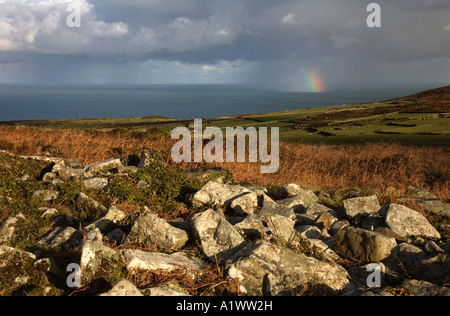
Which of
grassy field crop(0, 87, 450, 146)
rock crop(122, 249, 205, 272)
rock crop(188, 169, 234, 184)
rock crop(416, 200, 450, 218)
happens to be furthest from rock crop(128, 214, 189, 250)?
grassy field crop(0, 87, 450, 146)

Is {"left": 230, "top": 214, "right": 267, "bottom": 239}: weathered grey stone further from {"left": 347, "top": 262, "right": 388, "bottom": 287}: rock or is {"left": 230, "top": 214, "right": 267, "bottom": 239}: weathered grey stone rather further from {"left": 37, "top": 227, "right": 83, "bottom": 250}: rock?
{"left": 37, "top": 227, "right": 83, "bottom": 250}: rock

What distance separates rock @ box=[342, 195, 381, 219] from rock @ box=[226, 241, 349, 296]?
10.2 feet

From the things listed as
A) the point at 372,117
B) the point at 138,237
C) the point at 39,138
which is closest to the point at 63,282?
Result: the point at 138,237

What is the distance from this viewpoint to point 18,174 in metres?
8.98

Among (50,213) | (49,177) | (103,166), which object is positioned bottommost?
(50,213)

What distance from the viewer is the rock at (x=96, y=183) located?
26.9 ft

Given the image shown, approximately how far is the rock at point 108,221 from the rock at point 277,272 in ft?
7.97

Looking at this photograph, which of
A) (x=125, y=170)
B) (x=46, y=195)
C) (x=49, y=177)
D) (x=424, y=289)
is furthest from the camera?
(x=125, y=170)

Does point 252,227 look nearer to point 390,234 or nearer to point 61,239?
point 390,234

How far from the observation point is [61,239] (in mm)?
5352

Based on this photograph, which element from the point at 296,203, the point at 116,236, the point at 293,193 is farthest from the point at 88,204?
the point at 293,193

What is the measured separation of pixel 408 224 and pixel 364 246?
169cm
